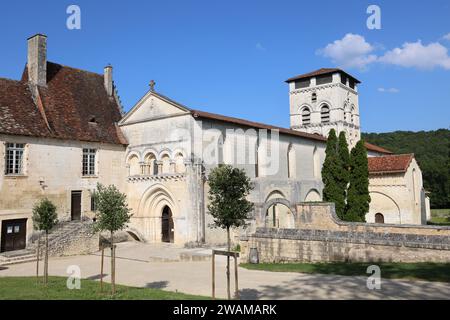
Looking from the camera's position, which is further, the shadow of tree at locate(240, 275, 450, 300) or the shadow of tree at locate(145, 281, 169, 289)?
the shadow of tree at locate(145, 281, 169, 289)

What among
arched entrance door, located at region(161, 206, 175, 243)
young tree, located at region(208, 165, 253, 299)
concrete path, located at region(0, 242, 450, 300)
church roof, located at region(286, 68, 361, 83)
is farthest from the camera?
church roof, located at region(286, 68, 361, 83)

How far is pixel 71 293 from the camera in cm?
1149

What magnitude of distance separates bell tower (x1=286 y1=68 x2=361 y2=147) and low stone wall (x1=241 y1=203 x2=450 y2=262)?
2842 cm

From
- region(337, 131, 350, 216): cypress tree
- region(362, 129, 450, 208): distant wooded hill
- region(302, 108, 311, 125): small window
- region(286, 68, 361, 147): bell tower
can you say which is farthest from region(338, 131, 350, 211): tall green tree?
region(362, 129, 450, 208): distant wooded hill

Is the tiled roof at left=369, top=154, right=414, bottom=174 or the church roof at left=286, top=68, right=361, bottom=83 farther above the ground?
the church roof at left=286, top=68, right=361, bottom=83

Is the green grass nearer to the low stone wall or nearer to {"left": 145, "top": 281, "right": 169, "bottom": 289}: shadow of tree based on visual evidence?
the low stone wall

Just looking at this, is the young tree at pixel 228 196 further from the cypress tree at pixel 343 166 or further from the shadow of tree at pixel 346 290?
the cypress tree at pixel 343 166

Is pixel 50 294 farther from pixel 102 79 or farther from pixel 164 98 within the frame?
pixel 102 79

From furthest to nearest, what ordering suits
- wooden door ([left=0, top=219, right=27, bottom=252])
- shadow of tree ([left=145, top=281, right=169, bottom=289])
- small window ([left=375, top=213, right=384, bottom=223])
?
small window ([left=375, top=213, right=384, bottom=223]), wooden door ([left=0, top=219, right=27, bottom=252]), shadow of tree ([left=145, top=281, right=169, bottom=289])

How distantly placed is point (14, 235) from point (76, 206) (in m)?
4.31

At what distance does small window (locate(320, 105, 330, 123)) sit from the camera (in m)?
48.9

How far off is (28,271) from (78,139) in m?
10.2

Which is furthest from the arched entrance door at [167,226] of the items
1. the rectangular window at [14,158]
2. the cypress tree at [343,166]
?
the cypress tree at [343,166]

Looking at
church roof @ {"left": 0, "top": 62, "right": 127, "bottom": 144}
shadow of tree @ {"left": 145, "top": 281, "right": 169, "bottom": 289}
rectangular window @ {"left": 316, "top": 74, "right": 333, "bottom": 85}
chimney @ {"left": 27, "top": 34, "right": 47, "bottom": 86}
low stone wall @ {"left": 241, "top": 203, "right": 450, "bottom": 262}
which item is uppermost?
rectangular window @ {"left": 316, "top": 74, "right": 333, "bottom": 85}
